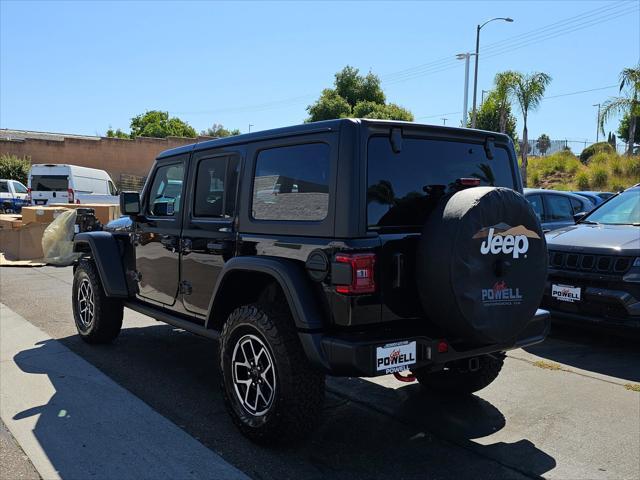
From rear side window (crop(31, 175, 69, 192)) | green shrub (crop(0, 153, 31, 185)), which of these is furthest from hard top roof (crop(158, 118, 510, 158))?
green shrub (crop(0, 153, 31, 185))

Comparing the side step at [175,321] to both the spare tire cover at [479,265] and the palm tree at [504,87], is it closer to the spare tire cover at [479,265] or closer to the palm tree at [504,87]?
the spare tire cover at [479,265]

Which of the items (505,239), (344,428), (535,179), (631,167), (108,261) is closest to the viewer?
(505,239)

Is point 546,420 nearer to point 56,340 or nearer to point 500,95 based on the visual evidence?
point 56,340

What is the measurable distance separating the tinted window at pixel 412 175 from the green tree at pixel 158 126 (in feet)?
196

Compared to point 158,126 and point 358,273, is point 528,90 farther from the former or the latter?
point 158,126

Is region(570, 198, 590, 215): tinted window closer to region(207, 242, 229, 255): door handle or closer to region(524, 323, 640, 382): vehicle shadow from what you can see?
region(524, 323, 640, 382): vehicle shadow

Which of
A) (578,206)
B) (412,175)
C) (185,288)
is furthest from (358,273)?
(578,206)

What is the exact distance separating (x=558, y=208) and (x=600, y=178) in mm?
19953

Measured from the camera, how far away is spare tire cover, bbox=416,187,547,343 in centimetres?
304

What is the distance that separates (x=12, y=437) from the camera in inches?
145

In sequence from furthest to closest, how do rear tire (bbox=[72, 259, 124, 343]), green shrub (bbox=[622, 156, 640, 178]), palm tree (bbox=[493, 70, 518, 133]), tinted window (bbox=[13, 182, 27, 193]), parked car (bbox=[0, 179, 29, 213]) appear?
palm tree (bbox=[493, 70, 518, 133]) < green shrub (bbox=[622, 156, 640, 178]) < tinted window (bbox=[13, 182, 27, 193]) < parked car (bbox=[0, 179, 29, 213]) < rear tire (bbox=[72, 259, 124, 343])

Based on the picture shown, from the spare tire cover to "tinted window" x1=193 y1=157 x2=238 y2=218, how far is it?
4.98ft

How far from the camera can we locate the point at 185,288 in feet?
14.8

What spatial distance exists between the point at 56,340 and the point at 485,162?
15.0 feet
